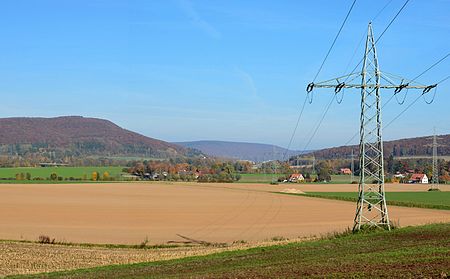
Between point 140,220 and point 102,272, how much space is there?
35771mm

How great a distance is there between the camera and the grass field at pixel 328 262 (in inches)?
670

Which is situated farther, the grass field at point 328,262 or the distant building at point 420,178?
the distant building at point 420,178

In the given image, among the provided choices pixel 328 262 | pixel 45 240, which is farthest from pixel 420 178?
pixel 328 262

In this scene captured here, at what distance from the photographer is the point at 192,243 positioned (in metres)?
40.9

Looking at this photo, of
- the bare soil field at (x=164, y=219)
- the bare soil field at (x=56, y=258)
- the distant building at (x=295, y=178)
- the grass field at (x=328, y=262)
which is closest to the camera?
the grass field at (x=328, y=262)

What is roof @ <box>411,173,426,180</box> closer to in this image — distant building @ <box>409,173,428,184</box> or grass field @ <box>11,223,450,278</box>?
distant building @ <box>409,173,428,184</box>

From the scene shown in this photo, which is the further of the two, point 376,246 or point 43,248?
point 43,248

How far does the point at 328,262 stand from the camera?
66.2 ft

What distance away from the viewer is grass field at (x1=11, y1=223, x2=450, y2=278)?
55.8ft

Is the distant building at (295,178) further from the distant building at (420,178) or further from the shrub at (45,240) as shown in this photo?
the shrub at (45,240)

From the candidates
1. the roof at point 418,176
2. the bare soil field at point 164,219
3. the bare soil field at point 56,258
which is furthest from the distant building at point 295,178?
the bare soil field at point 56,258

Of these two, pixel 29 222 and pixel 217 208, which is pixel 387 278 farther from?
pixel 217 208

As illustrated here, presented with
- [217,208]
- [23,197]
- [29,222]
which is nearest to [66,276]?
[29,222]

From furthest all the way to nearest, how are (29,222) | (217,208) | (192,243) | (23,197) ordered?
(23,197) → (217,208) → (29,222) → (192,243)
